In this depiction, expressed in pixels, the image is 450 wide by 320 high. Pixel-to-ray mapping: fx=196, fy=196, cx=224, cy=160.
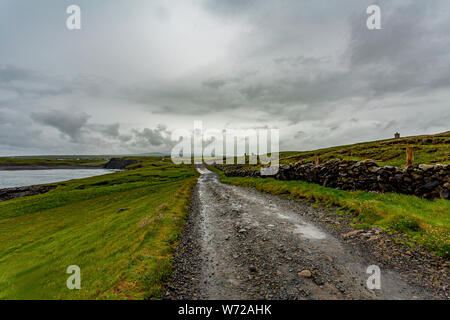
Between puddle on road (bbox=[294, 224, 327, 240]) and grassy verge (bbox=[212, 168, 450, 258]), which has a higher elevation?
grassy verge (bbox=[212, 168, 450, 258])

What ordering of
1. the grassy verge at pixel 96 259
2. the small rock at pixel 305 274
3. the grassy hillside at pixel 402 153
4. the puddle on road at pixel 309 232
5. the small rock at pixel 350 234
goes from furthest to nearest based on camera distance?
the grassy hillside at pixel 402 153
the puddle on road at pixel 309 232
the small rock at pixel 350 234
the grassy verge at pixel 96 259
the small rock at pixel 305 274

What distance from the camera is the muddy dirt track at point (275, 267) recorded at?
21.1 ft

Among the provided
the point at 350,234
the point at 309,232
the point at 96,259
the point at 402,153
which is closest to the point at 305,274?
the point at 309,232

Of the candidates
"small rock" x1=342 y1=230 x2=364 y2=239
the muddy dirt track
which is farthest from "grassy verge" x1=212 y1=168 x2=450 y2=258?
the muddy dirt track

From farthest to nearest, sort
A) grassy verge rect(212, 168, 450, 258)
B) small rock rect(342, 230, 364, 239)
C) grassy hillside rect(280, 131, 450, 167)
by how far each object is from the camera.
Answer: grassy hillside rect(280, 131, 450, 167)
small rock rect(342, 230, 364, 239)
grassy verge rect(212, 168, 450, 258)

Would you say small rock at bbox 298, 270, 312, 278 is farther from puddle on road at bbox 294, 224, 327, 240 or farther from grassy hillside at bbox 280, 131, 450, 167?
grassy hillside at bbox 280, 131, 450, 167

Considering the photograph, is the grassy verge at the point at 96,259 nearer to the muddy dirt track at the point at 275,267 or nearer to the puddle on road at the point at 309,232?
the muddy dirt track at the point at 275,267

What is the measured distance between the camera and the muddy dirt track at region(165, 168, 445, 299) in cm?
644

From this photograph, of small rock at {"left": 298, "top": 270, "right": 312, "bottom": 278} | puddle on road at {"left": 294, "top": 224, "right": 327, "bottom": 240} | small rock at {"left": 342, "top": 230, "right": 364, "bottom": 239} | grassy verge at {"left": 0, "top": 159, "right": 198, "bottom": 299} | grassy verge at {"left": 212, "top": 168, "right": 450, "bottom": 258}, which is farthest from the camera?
puddle on road at {"left": 294, "top": 224, "right": 327, "bottom": 240}

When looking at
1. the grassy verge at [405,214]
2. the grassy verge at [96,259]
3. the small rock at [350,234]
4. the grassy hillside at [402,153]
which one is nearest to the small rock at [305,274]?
the small rock at [350,234]

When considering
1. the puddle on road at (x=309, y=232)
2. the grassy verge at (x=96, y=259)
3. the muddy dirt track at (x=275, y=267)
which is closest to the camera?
the muddy dirt track at (x=275, y=267)

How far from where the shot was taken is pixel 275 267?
26.1 ft

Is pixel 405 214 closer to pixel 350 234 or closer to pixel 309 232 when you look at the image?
pixel 350 234
